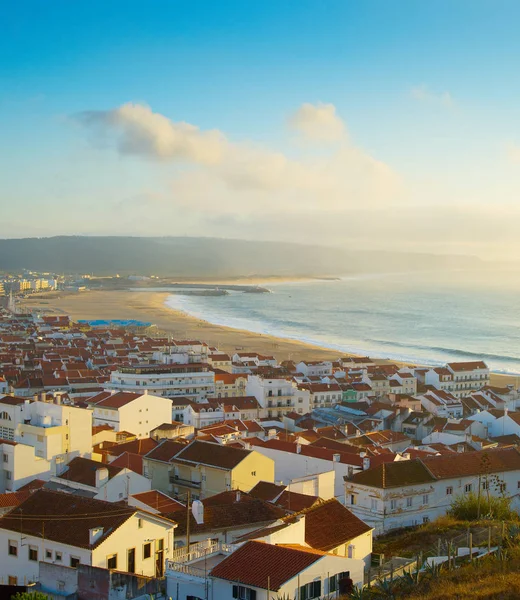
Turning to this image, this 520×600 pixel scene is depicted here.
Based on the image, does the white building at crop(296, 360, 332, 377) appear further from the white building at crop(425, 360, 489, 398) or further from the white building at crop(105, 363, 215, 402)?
the white building at crop(105, 363, 215, 402)

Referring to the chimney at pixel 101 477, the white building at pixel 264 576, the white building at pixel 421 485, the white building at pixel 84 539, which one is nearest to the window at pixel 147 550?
the white building at pixel 84 539

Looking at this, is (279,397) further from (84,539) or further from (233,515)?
(84,539)

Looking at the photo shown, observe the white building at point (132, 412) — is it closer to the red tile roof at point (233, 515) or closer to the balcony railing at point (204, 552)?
the red tile roof at point (233, 515)

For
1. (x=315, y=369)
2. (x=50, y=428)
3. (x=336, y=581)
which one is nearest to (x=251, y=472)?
(x=50, y=428)

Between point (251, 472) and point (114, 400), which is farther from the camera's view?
point (114, 400)

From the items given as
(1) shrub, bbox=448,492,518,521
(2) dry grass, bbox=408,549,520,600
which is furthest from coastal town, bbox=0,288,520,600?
(2) dry grass, bbox=408,549,520,600

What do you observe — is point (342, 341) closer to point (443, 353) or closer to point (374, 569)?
point (443, 353)

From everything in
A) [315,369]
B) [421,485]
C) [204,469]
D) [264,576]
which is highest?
[264,576]

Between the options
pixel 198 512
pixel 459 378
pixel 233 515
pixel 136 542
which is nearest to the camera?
pixel 136 542

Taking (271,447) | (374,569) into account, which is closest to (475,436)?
(271,447)
